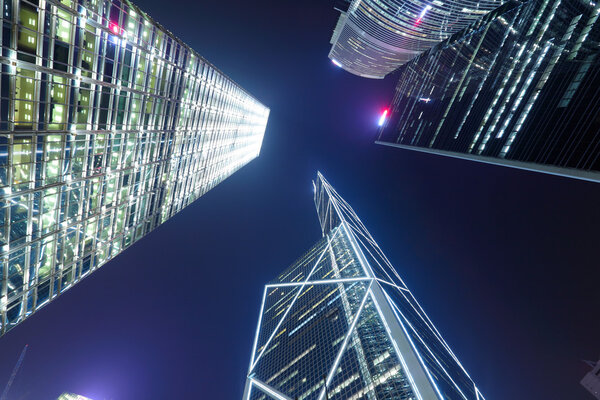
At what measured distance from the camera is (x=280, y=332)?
196ft

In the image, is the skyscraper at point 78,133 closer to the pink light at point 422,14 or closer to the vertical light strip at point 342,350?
the vertical light strip at point 342,350

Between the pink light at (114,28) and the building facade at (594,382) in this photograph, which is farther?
the building facade at (594,382)

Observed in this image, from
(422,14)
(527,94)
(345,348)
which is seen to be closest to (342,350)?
(345,348)

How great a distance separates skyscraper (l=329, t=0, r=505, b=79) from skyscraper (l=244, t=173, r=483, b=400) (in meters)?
61.7

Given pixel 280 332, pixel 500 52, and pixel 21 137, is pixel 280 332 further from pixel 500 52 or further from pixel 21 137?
pixel 500 52

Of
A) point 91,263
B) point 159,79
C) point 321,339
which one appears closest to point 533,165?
point 321,339

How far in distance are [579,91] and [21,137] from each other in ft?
169

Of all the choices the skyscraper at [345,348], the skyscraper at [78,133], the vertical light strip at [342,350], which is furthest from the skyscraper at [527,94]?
the skyscraper at [78,133]

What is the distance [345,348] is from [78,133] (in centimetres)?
3981

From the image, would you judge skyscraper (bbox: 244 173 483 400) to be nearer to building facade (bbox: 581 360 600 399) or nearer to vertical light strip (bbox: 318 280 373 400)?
vertical light strip (bbox: 318 280 373 400)

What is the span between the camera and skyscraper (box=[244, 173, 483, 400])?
35375 mm

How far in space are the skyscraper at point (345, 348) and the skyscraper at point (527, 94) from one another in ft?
90.7

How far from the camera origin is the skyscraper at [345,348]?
35.4 meters

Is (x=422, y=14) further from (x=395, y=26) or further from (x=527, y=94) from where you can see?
(x=527, y=94)
